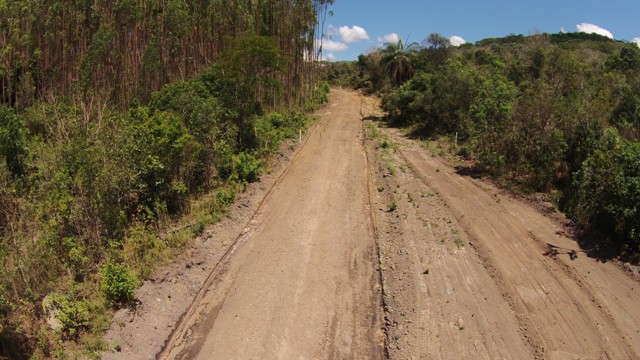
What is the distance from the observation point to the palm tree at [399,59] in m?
41.5

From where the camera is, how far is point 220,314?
1001 centimetres

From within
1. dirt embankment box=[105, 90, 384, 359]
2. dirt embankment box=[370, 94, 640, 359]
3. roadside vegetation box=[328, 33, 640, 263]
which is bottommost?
dirt embankment box=[105, 90, 384, 359]

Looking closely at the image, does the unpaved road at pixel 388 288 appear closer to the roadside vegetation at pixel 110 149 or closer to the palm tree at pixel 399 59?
the roadside vegetation at pixel 110 149

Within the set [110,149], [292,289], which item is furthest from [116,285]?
[110,149]

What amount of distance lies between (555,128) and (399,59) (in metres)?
26.9

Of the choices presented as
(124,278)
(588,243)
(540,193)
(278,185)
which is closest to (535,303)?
(588,243)

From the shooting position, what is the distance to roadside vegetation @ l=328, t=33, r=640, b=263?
12.4 m

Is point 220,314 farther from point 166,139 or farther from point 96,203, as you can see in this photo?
point 166,139

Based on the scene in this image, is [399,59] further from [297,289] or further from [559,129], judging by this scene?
[297,289]

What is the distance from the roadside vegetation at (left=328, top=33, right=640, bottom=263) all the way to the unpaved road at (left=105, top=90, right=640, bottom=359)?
1.23m

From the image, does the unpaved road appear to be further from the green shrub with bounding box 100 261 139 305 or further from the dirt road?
the green shrub with bounding box 100 261 139 305

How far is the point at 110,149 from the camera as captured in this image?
12156 mm

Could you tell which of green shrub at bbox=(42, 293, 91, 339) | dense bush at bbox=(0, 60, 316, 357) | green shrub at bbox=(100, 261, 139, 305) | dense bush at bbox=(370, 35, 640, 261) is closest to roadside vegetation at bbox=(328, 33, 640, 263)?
dense bush at bbox=(370, 35, 640, 261)

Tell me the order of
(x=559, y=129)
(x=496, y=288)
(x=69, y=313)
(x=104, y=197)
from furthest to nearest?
(x=559, y=129) → (x=104, y=197) → (x=496, y=288) → (x=69, y=313)
